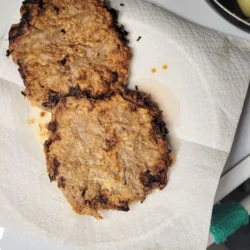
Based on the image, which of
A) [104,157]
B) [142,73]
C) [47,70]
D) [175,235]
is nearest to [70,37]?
[47,70]

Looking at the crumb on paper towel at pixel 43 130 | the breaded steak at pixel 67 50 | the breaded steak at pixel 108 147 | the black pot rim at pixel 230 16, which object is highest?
the black pot rim at pixel 230 16

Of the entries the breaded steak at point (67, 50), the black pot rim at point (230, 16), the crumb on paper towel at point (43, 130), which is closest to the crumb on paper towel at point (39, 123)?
the crumb on paper towel at point (43, 130)

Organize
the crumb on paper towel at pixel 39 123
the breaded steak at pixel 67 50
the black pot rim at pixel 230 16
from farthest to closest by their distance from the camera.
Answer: the crumb on paper towel at pixel 39 123 → the breaded steak at pixel 67 50 → the black pot rim at pixel 230 16

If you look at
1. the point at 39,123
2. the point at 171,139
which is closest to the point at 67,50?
the point at 39,123

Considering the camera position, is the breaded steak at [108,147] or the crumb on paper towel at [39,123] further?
the crumb on paper towel at [39,123]

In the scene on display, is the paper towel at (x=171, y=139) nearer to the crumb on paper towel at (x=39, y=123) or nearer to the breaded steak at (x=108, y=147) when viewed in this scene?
the crumb on paper towel at (x=39, y=123)

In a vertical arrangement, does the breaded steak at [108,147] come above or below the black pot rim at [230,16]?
below

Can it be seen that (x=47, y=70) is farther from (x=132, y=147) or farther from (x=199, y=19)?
(x=199, y=19)
